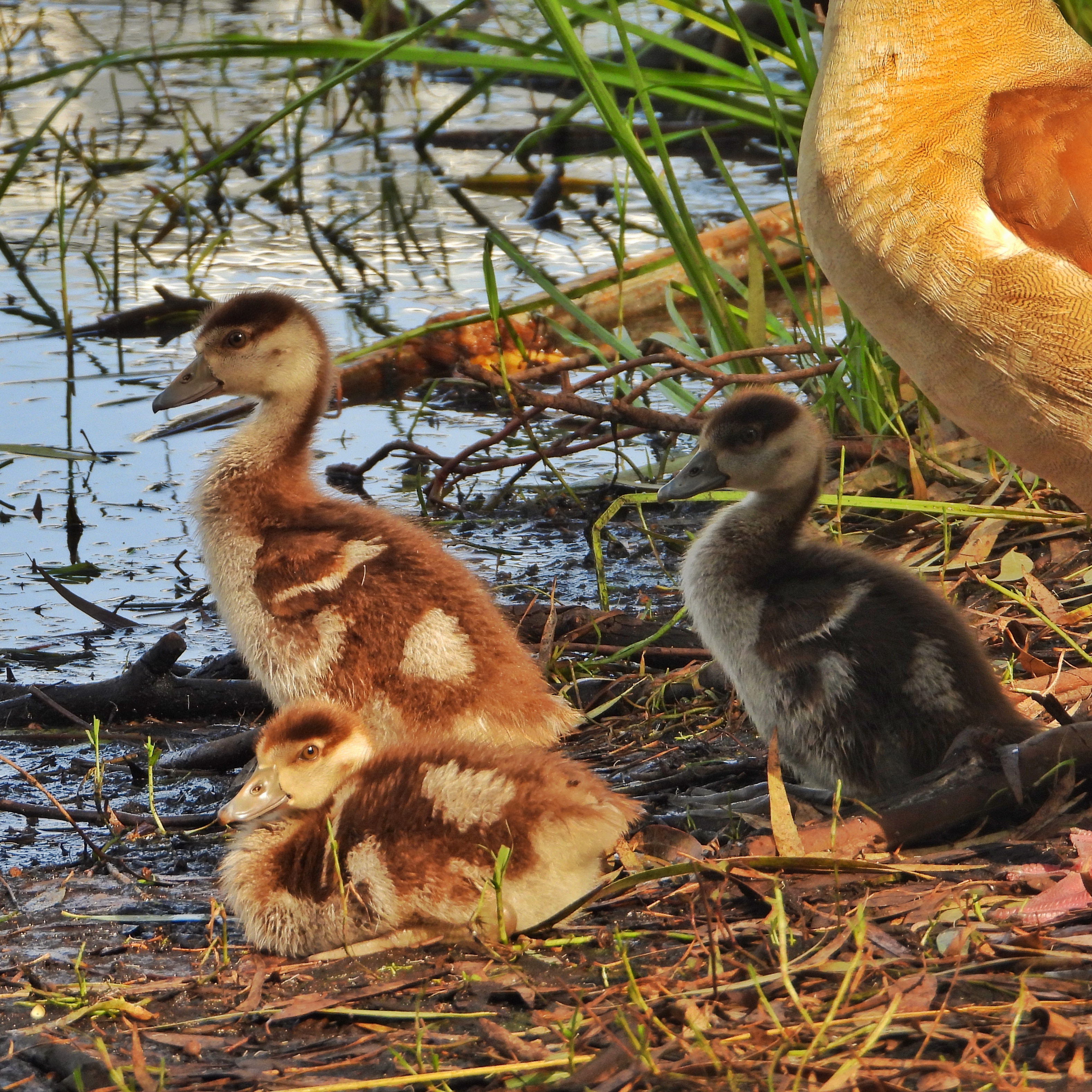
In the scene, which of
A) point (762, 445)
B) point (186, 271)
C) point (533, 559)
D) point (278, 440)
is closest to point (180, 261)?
point (186, 271)

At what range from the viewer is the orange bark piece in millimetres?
3723

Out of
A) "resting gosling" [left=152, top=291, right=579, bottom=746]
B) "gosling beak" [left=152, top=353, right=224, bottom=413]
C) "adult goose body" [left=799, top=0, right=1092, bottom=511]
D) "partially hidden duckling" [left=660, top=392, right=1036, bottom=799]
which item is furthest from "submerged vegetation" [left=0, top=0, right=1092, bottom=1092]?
"adult goose body" [left=799, top=0, right=1092, bottom=511]

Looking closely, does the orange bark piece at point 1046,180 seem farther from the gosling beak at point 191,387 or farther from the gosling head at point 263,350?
the gosling beak at point 191,387

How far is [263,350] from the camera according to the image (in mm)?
4895

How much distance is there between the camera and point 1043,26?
4.19 meters

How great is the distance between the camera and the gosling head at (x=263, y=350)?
489cm

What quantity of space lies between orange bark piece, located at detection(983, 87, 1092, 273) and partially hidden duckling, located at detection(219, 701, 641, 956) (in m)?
1.64

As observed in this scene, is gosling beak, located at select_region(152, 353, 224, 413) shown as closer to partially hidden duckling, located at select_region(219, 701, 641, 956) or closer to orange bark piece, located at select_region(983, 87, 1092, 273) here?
partially hidden duckling, located at select_region(219, 701, 641, 956)

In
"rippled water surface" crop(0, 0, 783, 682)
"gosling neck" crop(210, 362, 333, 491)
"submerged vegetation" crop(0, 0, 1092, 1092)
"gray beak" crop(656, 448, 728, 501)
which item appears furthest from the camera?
"rippled water surface" crop(0, 0, 783, 682)

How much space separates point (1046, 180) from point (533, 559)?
264cm

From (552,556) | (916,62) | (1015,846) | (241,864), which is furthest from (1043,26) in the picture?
(241,864)

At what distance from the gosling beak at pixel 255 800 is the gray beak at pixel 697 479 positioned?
1.52m

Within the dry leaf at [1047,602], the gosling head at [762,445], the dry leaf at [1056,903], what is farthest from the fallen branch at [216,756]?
the dry leaf at [1047,602]

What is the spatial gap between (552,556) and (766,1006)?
3.25 metres
